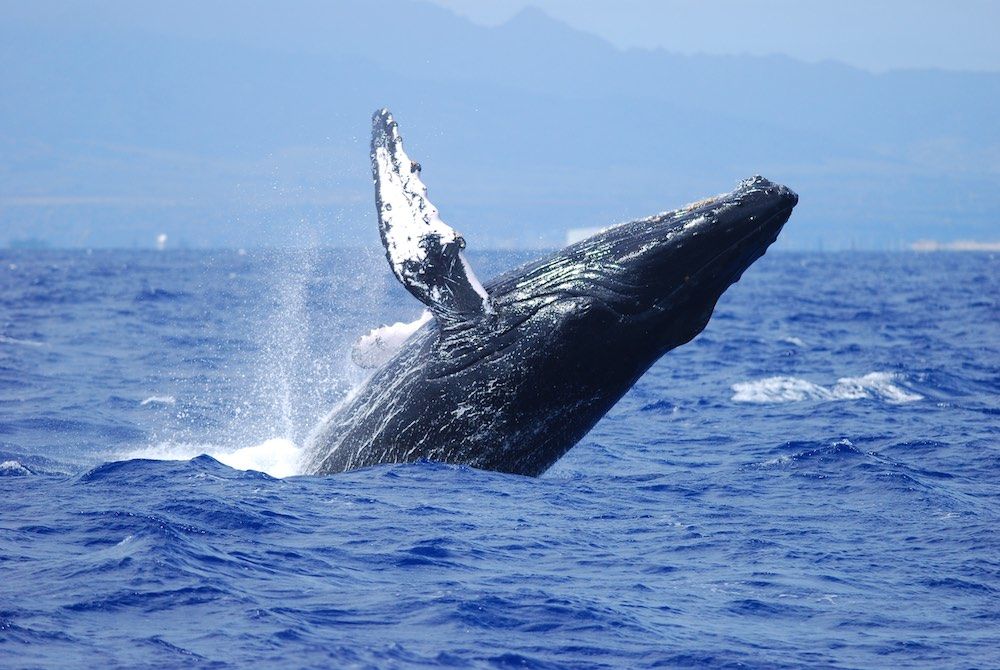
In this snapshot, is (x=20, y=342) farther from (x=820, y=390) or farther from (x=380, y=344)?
(x=380, y=344)

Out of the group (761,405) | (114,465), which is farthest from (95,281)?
(114,465)

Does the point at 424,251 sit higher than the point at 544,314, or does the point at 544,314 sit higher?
the point at 424,251

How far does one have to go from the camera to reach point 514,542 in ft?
30.3

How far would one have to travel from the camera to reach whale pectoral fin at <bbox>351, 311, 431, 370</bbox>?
11.2 m

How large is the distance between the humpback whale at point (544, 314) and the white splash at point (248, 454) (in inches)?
84.9

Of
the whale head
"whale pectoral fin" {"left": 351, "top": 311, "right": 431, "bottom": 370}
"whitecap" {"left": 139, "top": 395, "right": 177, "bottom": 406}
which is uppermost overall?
the whale head

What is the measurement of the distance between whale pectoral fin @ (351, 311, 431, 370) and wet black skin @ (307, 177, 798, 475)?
1018mm

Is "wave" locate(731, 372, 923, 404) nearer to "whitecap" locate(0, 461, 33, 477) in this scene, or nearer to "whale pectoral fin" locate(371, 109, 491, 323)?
"whale pectoral fin" locate(371, 109, 491, 323)

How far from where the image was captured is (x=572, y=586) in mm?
8172

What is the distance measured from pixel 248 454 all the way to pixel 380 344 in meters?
2.76

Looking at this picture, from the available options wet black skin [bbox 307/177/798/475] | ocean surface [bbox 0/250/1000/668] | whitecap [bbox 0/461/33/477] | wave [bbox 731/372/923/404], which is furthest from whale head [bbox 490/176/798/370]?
wave [bbox 731/372/923/404]

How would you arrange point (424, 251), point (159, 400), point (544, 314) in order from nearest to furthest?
point (424, 251)
point (544, 314)
point (159, 400)

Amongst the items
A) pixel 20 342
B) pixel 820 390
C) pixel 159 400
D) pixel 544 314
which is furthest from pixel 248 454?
pixel 20 342

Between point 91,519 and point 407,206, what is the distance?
10.7ft
